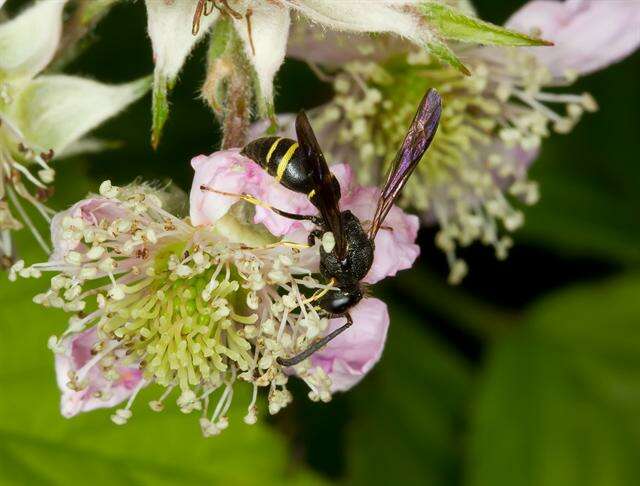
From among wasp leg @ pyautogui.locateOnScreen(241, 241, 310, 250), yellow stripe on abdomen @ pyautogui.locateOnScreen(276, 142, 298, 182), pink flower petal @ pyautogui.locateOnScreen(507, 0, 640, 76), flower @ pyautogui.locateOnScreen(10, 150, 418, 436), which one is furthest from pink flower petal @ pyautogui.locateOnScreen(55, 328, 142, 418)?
pink flower petal @ pyautogui.locateOnScreen(507, 0, 640, 76)

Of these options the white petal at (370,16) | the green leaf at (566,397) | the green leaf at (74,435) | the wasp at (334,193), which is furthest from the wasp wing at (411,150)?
the green leaf at (566,397)

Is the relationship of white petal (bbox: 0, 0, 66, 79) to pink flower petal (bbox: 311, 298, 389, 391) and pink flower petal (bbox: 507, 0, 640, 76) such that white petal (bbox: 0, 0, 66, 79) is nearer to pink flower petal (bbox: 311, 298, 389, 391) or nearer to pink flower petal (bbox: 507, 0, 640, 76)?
pink flower petal (bbox: 311, 298, 389, 391)

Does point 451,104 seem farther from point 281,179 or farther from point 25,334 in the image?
point 25,334

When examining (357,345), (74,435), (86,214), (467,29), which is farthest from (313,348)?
(74,435)

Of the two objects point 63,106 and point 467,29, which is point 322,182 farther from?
point 63,106

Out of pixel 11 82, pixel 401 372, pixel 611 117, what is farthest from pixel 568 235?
pixel 11 82

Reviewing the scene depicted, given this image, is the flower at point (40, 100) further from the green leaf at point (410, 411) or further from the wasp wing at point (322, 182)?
the green leaf at point (410, 411)
